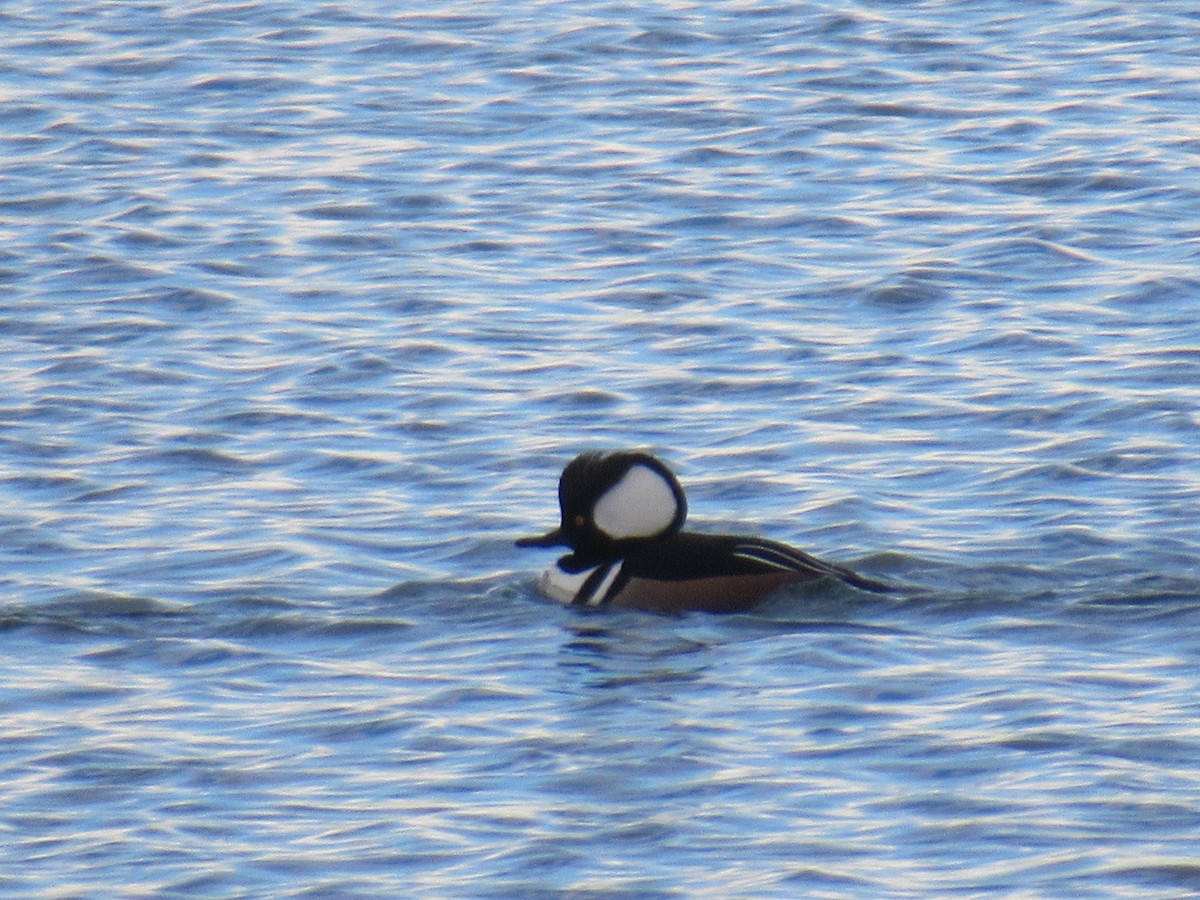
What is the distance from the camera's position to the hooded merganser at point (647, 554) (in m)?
10.3

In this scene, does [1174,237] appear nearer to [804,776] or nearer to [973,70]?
[973,70]

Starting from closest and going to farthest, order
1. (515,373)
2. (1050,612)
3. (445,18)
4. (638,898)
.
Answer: (638,898) < (1050,612) < (515,373) < (445,18)

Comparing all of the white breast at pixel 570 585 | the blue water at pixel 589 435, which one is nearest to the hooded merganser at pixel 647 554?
the white breast at pixel 570 585

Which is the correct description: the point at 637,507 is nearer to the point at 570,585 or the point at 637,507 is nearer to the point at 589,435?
the point at 570,585

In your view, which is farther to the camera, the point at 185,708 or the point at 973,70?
the point at 973,70

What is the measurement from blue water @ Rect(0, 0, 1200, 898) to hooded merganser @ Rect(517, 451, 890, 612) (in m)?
0.13

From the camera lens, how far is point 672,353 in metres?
14.1

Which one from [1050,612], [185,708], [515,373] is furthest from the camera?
[515,373]

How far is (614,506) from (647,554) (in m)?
0.26

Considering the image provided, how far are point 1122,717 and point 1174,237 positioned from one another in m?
7.69

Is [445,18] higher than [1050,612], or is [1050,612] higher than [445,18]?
[445,18]

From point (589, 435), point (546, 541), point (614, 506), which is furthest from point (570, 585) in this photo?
point (589, 435)

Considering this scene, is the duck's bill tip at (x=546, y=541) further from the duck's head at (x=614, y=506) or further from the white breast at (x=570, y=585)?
the white breast at (x=570, y=585)

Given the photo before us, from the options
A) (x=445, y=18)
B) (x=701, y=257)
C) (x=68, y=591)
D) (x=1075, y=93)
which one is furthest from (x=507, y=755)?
(x=445, y=18)
